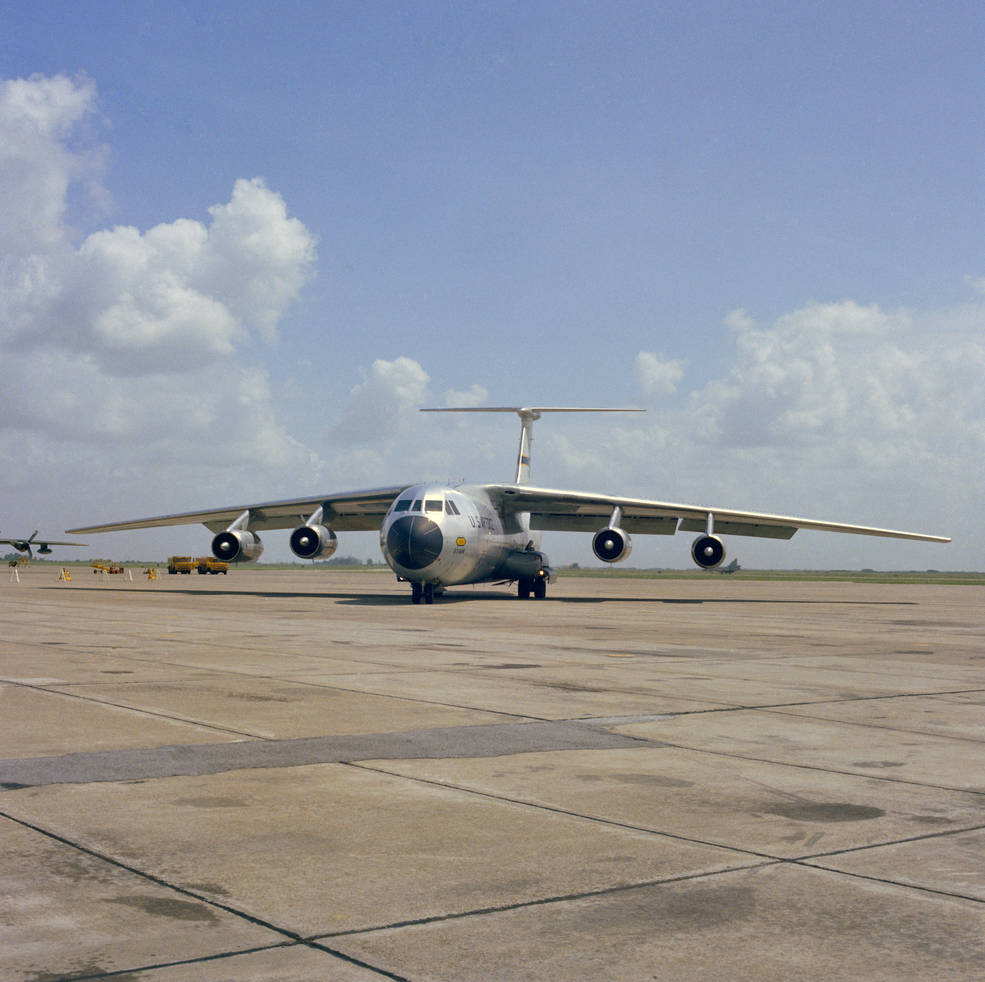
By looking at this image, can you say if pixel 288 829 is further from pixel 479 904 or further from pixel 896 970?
pixel 896 970

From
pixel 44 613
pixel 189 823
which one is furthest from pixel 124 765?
pixel 44 613

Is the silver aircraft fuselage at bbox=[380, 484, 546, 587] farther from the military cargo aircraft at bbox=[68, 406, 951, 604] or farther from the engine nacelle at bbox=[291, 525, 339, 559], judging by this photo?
the engine nacelle at bbox=[291, 525, 339, 559]

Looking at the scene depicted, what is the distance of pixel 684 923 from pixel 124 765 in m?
4.35

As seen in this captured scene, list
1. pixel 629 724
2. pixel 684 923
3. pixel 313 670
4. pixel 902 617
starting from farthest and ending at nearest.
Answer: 1. pixel 902 617
2. pixel 313 670
3. pixel 629 724
4. pixel 684 923

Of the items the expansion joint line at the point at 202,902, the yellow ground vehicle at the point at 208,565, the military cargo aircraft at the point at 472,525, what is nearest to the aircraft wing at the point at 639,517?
the military cargo aircraft at the point at 472,525

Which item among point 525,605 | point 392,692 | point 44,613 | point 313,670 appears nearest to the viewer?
point 392,692

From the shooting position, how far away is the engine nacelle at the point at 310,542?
35.6 m

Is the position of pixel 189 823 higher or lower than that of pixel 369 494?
lower

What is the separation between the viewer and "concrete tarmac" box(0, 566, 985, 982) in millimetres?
4023

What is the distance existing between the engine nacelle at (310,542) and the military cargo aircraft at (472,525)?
3 centimetres

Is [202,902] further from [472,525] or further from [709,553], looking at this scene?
[709,553]

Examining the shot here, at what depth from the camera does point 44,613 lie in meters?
25.3

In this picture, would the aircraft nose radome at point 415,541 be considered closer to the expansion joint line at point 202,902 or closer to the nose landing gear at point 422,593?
the nose landing gear at point 422,593

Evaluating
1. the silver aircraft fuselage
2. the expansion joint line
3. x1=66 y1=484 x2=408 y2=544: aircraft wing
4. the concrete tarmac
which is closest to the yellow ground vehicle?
x1=66 y1=484 x2=408 y2=544: aircraft wing
